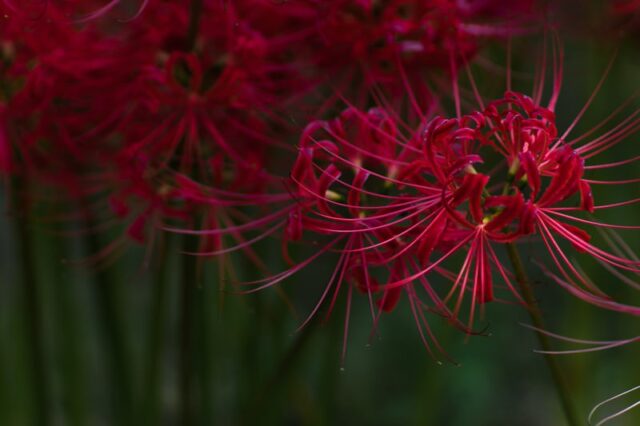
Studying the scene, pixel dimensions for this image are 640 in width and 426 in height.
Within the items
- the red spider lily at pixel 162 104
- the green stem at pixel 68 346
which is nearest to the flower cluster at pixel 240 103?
the red spider lily at pixel 162 104

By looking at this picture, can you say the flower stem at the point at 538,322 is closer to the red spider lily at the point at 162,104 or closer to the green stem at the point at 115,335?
the red spider lily at the point at 162,104

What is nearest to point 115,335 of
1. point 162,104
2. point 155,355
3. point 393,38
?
point 155,355

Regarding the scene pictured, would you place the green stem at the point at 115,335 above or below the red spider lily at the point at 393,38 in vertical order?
below

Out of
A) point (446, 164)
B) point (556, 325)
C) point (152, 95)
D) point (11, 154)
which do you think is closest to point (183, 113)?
point (152, 95)

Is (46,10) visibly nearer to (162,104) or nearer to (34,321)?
(162,104)

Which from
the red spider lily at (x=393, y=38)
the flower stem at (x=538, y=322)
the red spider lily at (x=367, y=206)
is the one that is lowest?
the flower stem at (x=538, y=322)

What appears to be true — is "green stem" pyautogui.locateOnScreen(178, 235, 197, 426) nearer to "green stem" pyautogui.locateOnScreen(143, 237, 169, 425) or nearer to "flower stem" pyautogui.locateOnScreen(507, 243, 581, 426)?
"green stem" pyautogui.locateOnScreen(143, 237, 169, 425)

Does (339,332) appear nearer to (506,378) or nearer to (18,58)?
(18,58)

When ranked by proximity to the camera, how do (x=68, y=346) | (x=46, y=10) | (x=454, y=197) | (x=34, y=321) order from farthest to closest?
(x=68, y=346)
(x=34, y=321)
(x=46, y=10)
(x=454, y=197)
